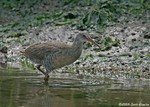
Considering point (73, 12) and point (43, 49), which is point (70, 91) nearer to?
point (43, 49)

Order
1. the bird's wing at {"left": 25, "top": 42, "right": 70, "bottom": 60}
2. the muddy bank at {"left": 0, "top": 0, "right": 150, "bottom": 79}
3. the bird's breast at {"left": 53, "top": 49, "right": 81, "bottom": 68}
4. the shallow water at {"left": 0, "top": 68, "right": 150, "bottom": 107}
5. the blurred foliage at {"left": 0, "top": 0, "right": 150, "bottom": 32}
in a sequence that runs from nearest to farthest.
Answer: the shallow water at {"left": 0, "top": 68, "right": 150, "bottom": 107} < the bird's breast at {"left": 53, "top": 49, "right": 81, "bottom": 68} < the bird's wing at {"left": 25, "top": 42, "right": 70, "bottom": 60} < the muddy bank at {"left": 0, "top": 0, "right": 150, "bottom": 79} < the blurred foliage at {"left": 0, "top": 0, "right": 150, "bottom": 32}

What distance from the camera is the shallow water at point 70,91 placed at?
1014 cm

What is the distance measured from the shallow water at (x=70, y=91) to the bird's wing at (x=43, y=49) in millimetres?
532

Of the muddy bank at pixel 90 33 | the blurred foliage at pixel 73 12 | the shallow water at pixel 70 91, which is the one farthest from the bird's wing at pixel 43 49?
the blurred foliage at pixel 73 12

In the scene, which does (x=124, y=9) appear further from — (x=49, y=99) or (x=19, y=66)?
(x=49, y=99)

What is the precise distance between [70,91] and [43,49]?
2.67 metres

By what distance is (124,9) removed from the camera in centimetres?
2058

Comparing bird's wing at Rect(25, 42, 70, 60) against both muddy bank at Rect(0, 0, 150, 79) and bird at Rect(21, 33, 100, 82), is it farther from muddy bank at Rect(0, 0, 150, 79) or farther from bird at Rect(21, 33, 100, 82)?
muddy bank at Rect(0, 0, 150, 79)

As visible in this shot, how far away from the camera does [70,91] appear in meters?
11.6

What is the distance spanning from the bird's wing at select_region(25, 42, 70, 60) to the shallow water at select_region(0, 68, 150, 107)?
0.53m

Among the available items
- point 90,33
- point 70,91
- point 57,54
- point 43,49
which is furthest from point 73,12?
point 70,91

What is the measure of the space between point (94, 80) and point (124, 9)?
7.65 m

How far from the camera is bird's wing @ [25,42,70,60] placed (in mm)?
13719

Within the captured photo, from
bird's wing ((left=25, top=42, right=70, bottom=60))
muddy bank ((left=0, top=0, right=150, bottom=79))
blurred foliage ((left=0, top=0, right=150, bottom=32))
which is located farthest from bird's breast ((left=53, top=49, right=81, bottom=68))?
blurred foliage ((left=0, top=0, right=150, bottom=32))
